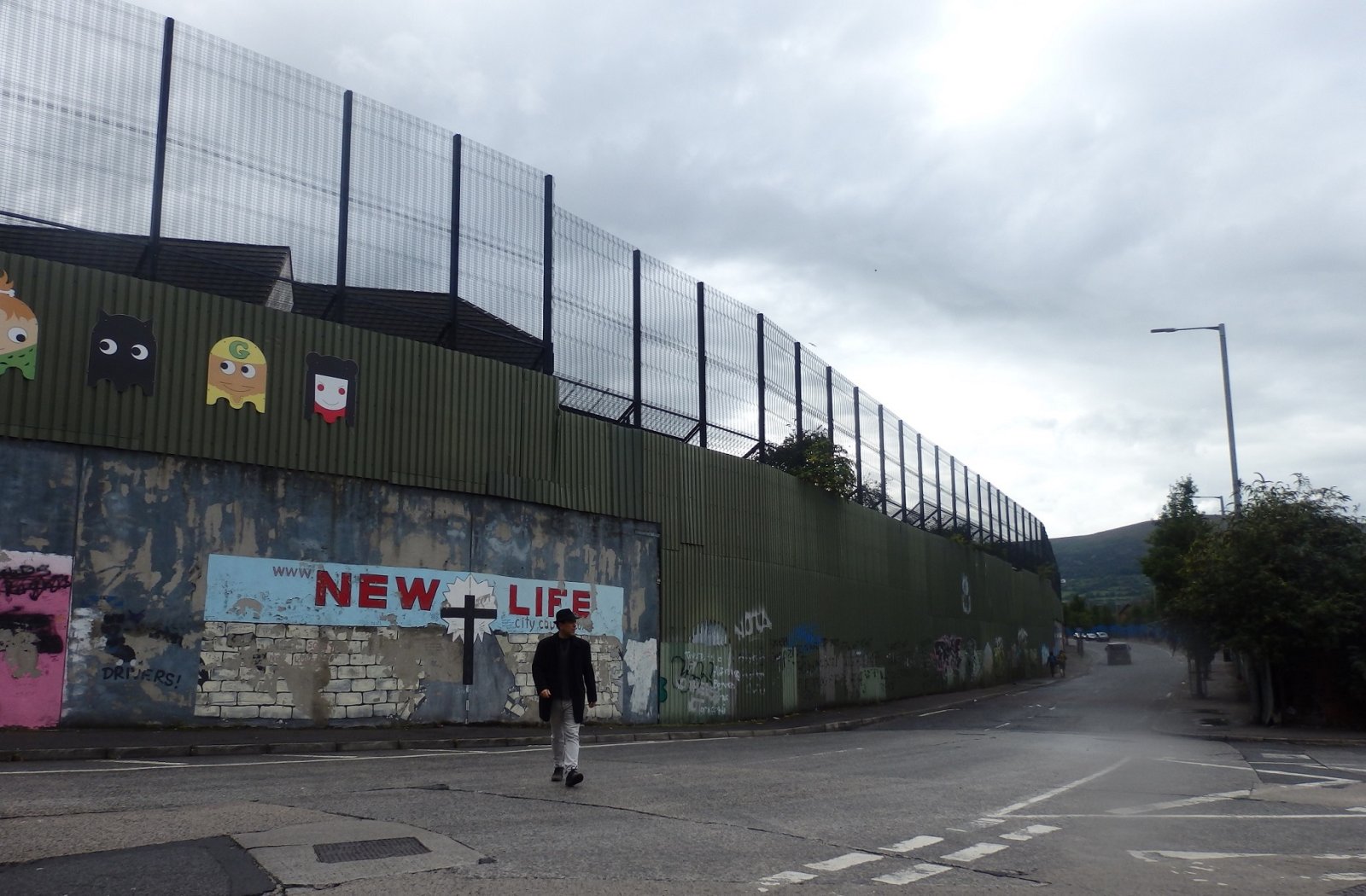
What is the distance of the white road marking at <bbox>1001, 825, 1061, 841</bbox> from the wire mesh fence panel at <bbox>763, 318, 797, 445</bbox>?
2221cm

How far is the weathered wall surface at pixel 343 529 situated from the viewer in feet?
48.2

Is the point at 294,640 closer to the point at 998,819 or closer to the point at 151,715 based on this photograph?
the point at 151,715

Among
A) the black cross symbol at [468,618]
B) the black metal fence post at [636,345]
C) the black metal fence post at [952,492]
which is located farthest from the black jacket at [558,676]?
the black metal fence post at [952,492]

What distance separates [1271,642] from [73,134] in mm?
23493


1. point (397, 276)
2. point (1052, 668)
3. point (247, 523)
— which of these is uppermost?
point (397, 276)

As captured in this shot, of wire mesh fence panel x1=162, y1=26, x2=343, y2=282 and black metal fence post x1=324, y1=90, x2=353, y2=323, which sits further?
black metal fence post x1=324, y1=90, x2=353, y2=323

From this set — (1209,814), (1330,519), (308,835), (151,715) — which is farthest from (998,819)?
(1330,519)

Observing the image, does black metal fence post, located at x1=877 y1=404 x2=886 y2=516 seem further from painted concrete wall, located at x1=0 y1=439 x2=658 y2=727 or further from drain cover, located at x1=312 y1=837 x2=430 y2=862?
drain cover, located at x1=312 y1=837 x2=430 y2=862

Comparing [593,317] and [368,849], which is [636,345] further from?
[368,849]

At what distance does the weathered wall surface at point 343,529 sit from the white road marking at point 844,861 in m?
11.5

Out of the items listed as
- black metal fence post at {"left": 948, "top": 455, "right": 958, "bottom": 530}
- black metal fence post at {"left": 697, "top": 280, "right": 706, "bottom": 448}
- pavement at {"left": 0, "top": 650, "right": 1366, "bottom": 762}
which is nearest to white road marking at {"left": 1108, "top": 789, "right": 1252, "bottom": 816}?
pavement at {"left": 0, "top": 650, "right": 1366, "bottom": 762}

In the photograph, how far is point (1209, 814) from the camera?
30.7 ft

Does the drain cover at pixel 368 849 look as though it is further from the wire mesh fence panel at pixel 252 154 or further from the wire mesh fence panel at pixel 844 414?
the wire mesh fence panel at pixel 844 414

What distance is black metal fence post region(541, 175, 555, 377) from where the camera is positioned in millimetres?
22484
